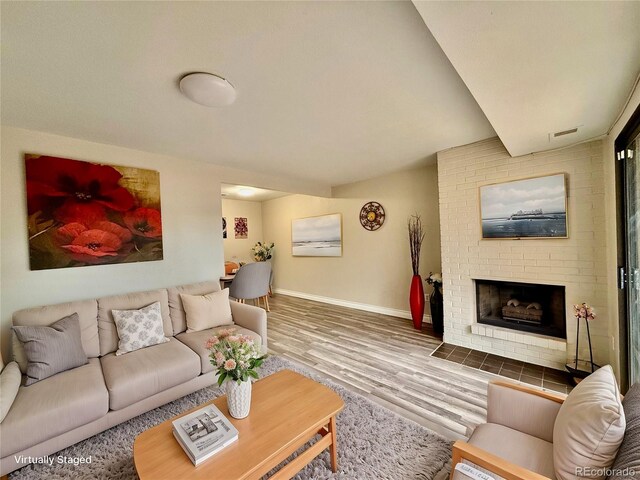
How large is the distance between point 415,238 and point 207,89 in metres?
3.20

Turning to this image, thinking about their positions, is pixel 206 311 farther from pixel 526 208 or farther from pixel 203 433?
pixel 526 208

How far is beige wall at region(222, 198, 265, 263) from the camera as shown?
6073 millimetres

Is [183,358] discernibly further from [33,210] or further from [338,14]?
[338,14]

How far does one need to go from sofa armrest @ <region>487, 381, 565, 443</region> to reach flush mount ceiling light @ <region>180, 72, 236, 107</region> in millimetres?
2405

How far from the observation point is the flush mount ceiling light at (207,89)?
5.12 feet

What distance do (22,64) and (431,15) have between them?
2134mm

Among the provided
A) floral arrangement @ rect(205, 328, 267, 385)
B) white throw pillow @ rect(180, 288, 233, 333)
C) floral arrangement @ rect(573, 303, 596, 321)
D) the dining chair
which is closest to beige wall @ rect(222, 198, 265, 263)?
the dining chair

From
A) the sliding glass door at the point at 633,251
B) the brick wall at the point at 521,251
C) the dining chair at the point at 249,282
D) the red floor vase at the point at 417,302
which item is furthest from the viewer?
the dining chair at the point at 249,282

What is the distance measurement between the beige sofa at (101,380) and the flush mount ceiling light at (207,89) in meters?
1.95

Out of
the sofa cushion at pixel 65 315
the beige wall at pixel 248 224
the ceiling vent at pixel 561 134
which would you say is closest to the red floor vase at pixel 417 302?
the ceiling vent at pixel 561 134

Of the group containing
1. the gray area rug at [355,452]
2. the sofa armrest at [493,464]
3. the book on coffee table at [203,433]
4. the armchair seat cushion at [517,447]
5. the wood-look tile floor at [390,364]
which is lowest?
the wood-look tile floor at [390,364]

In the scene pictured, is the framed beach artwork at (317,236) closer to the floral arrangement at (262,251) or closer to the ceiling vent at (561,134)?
the floral arrangement at (262,251)

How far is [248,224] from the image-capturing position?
6.50 metres

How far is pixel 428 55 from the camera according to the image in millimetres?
1432
